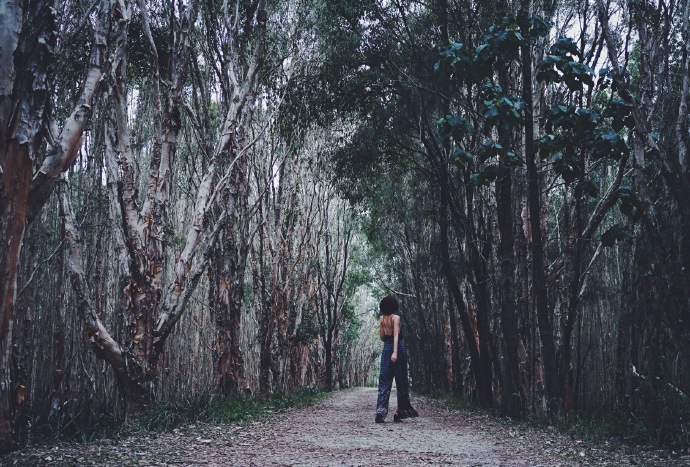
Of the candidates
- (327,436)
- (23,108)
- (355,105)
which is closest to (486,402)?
(327,436)

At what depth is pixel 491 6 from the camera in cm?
1041

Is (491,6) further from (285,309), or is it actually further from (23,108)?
(285,309)

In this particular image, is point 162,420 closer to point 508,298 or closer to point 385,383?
point 385,383

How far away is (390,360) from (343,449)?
3004 mm

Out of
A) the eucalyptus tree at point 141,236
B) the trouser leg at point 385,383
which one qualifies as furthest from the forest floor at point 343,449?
the eucalyptus tree at point 141,236

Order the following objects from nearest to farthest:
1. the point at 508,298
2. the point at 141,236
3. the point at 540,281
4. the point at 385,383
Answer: the point at 141,236 → the point at 540,281 → the point at 385,383 → the point at 508,298

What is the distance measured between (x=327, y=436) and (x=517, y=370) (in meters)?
4.40

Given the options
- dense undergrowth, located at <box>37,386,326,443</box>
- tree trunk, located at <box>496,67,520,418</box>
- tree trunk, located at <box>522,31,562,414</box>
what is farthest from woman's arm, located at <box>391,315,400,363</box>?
dense undergrowth, located at <box>37,386,326,443</box>

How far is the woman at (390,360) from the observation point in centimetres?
835

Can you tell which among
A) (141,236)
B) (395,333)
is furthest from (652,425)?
(141,236)

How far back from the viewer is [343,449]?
18.3 ft

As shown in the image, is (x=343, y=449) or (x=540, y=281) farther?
(x=540, y=281)

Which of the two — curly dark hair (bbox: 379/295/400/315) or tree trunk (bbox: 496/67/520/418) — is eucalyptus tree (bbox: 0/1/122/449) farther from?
tree trunk (bbox: 496/67/520/418)

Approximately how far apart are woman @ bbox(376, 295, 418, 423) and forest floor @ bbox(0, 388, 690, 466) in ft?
2.05
